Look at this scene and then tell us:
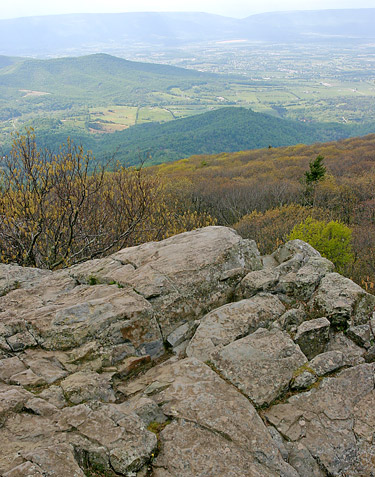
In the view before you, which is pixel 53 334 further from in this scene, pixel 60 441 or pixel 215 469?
pixel 215 469

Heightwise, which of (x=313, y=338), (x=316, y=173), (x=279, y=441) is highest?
(x=313, y=338)

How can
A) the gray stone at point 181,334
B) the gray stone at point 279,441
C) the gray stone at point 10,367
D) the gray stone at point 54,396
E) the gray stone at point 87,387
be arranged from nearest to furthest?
the gray stone at point 279,441 < the gray stone at point 54,396 < the gray stone at point 87,387 < the gray stone at point 10,367 < the gray stone at point 181,334

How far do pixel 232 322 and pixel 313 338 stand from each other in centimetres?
175

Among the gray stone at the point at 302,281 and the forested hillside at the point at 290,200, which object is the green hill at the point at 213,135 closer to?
the forested hillside at the point at 290,200

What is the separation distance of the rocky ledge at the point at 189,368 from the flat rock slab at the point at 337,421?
2 centimetres

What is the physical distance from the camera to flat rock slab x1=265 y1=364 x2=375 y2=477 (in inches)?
213

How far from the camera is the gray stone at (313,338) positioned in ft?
24.4

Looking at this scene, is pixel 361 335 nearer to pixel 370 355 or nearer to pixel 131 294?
pixel 370 355

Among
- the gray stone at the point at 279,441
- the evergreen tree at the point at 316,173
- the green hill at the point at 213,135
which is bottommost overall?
the green hill at the point at 213,135

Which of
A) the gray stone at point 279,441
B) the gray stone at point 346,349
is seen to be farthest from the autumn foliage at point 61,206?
the gray stone at point 279,441

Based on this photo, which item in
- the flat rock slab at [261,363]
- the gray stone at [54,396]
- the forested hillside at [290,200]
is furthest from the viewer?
the forested hillside at [290,200]

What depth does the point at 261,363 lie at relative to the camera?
6.83 m

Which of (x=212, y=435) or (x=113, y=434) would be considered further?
(x=212, y=435)

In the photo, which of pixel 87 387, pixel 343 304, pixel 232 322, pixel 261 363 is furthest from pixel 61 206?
pixel 343 304
